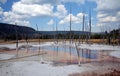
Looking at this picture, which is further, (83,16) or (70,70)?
(83,16)

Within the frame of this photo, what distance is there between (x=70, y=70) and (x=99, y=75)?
264 centimetres

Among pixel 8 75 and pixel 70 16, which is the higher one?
pixel 70 16

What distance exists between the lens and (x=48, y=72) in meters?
14.4

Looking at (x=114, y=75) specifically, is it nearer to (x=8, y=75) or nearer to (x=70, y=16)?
(x=8, y=75)

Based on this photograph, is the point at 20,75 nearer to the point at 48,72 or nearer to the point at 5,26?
the point at 48,72

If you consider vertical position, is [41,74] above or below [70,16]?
below

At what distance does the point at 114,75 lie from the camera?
42.7ft

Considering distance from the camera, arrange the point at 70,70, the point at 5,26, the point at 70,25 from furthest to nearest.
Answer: the point at 5,26 < the point at 70,25 < the point at 70,70

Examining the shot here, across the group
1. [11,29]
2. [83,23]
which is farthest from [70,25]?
[11,29]

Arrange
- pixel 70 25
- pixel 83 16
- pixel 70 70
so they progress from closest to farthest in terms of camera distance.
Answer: pixel 70 70
pixel 70 25
pixel 83 16

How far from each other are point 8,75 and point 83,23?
137ft

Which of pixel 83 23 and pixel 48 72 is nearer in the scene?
pixel 48 72

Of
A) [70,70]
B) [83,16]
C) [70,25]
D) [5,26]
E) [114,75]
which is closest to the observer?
[114,75]

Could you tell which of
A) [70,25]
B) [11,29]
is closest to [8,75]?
[70,25]
